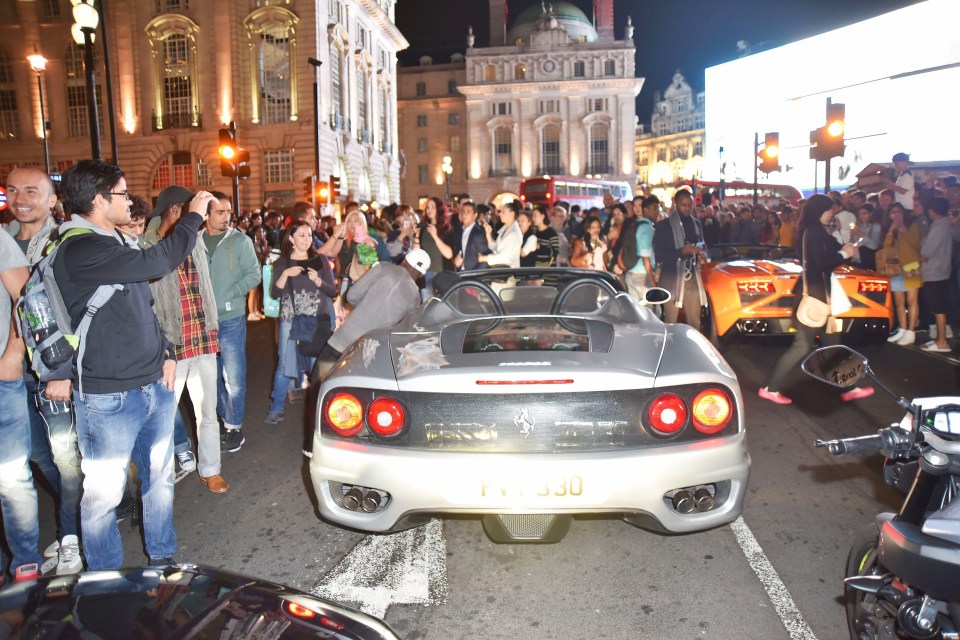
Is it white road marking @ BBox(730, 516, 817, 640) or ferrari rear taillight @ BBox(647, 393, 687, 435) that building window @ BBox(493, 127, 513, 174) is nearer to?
white road marking @ BBox(730, 516, 817, 640)

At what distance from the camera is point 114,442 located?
10.1 ft

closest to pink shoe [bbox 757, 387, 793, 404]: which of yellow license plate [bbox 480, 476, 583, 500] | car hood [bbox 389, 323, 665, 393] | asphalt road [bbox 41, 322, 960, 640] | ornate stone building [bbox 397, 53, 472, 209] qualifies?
asphalt road [bbox 41, 322, 960, 640]

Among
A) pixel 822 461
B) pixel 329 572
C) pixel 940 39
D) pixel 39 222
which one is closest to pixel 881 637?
pixel 329 572

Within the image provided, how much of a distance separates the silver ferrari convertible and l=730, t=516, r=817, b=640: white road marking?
16.2 inches

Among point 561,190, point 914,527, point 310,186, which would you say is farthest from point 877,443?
point 561,190

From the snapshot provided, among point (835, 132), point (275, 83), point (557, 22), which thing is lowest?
point (835, 132)

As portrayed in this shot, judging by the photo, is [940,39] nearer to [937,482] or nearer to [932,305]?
[932,305]

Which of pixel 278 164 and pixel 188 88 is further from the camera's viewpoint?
pixel 188 88

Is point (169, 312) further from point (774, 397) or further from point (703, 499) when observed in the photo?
point (774, 397)

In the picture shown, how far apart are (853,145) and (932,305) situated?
18.4 meters

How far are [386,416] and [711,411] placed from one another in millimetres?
1416

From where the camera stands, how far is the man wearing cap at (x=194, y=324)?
13.8ft

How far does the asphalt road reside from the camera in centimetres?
303

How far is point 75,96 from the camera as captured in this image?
4647 cm
